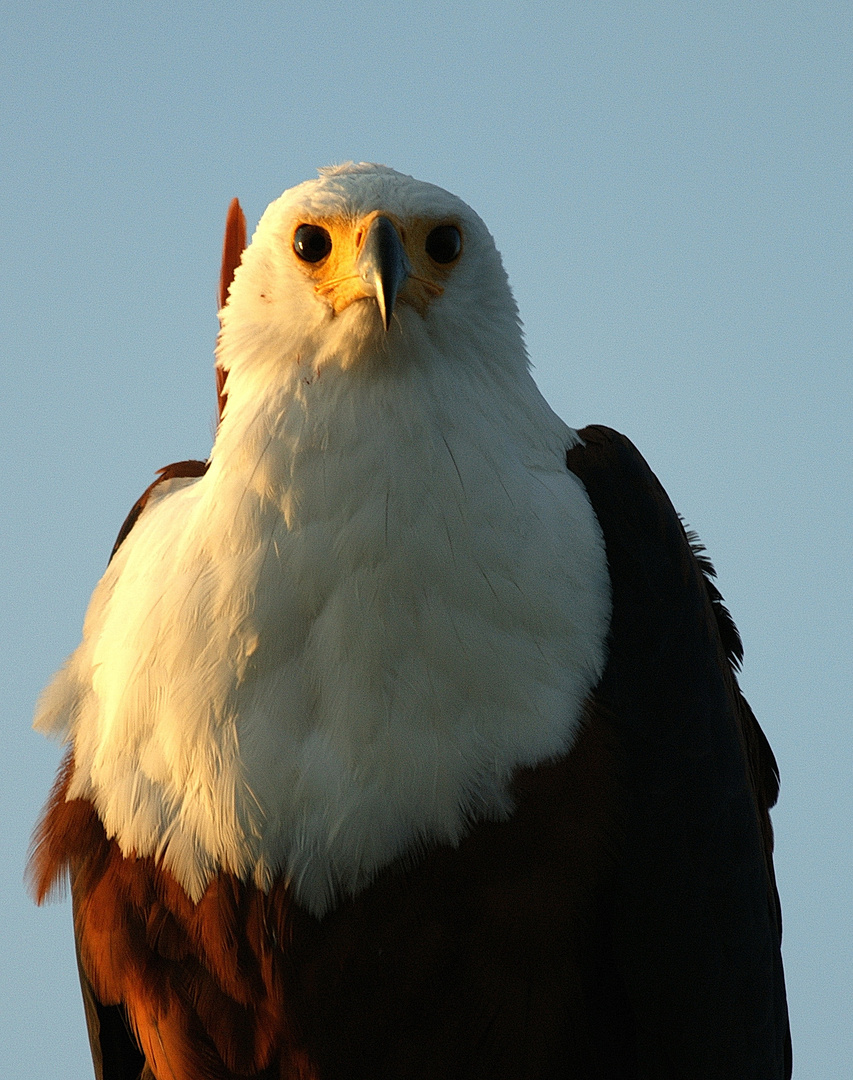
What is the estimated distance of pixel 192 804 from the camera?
3094mm

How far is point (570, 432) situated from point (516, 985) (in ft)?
5.41

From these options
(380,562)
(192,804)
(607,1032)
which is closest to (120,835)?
(192,804)

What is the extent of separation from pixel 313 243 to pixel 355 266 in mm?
236

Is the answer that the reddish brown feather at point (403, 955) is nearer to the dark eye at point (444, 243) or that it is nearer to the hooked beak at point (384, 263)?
the hooked beak at point (384, 263)

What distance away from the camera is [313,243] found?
11.5ft

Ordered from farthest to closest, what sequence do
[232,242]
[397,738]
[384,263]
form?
[232,242] → [384,263] → [397,738]

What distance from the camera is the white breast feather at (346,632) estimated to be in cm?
301

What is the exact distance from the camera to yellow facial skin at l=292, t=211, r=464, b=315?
3.36 metres

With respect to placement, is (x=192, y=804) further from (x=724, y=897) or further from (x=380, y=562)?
(x=724, y=897)

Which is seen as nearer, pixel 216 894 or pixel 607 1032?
pixel 216 894

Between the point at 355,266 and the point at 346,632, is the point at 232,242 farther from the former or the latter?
the point at 346,632

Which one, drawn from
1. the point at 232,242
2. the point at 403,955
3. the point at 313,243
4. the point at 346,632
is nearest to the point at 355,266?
the point at 313,243

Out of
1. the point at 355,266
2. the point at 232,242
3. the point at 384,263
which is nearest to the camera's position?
the point at 384,263

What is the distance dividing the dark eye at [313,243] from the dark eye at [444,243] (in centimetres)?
30
